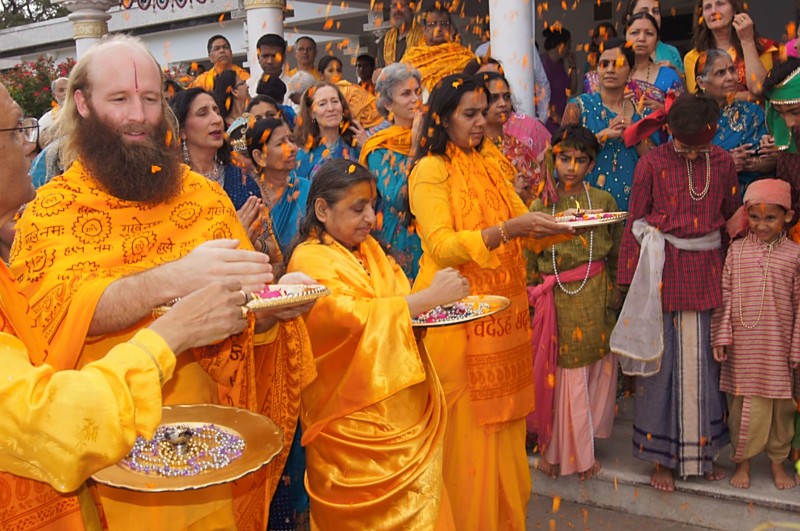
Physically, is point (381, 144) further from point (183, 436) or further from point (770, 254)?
point (183, 436)

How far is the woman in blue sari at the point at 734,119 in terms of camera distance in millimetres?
5508

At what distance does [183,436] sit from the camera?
250 cm

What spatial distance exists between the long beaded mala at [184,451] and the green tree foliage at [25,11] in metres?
32.4

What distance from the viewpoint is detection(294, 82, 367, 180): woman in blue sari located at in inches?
256

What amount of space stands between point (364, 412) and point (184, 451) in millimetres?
1375

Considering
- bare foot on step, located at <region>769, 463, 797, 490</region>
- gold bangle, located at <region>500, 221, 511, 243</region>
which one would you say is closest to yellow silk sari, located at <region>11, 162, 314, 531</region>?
gold bangle, located at <region>500, 221, 511, 243</region>

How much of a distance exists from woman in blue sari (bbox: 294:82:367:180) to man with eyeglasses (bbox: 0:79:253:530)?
4318 millimetres

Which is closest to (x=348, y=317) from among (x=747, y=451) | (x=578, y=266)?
(x=578, y=266)

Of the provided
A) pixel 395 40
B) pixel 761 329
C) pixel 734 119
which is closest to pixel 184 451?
pixel 761 329

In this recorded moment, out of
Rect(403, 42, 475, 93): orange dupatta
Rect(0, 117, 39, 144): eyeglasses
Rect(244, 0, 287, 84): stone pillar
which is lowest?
Rect(403, 42, 475, 93): orange dupatta

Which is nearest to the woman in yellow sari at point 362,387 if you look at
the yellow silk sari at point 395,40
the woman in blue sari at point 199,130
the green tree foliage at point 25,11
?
the woman in blue sari at point 199,130

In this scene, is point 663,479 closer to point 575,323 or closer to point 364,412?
point 575,323

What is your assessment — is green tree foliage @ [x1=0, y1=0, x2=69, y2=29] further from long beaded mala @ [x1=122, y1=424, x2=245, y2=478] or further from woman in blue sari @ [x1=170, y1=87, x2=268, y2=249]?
long beaded mala @ [x1=122, y1=424, x2=245, y2=478]

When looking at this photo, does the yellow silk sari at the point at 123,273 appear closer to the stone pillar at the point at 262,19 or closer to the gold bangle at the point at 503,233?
the gold bangle at the point at 503,233
